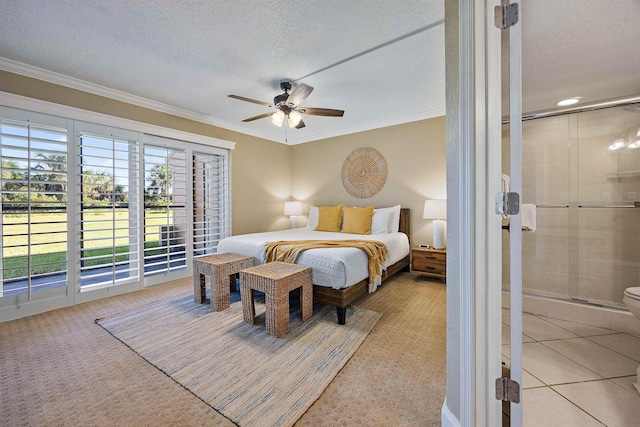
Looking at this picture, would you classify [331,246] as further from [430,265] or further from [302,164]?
[302,164]

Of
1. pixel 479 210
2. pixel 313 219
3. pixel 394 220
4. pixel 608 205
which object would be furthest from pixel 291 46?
pixel 608 205

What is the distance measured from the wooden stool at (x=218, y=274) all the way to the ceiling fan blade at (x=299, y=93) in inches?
72.4

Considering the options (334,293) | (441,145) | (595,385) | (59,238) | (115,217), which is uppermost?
(441,145)

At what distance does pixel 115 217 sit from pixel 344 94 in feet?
10.6

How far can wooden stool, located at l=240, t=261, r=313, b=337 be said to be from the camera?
2.13 metres

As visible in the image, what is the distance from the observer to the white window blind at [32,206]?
244 cm

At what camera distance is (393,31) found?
2.03m

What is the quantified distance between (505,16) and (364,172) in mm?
3572

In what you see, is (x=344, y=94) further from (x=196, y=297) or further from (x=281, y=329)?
(x=196, y=297)

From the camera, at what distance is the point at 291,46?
87.4 inches

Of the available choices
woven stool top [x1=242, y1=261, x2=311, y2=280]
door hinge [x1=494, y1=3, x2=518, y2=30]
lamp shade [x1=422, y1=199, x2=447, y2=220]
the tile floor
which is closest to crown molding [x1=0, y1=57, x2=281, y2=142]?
woven stool top [x1=242, y1=261, x2=311, y2=280]

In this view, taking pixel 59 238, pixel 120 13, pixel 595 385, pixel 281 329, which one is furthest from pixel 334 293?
pixel 59 238

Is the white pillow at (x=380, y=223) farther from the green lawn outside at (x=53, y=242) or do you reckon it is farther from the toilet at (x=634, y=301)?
the green lawn outside at (x=53, y=242)

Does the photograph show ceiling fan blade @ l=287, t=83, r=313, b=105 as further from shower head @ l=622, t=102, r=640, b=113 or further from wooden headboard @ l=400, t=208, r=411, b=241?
shower head @ l=622, t=102, r=640, b=113
